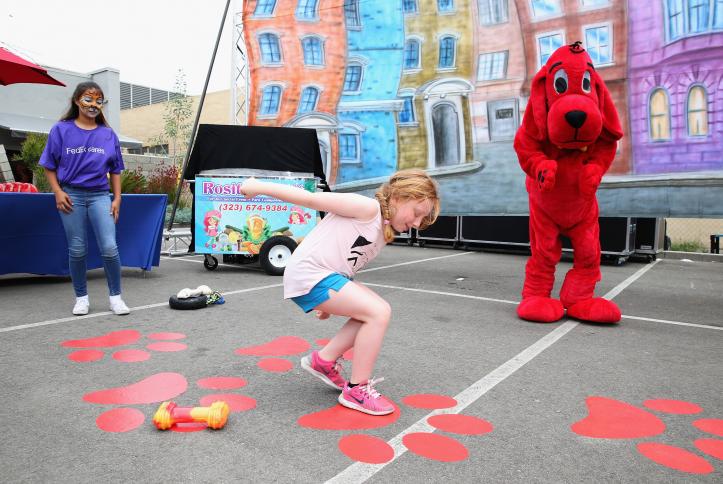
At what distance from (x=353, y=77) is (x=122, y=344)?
4916 millimetres

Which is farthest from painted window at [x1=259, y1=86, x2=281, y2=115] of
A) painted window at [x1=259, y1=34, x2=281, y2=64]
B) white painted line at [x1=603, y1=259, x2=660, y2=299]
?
white painted line at [x1=603, y1=259, x2=660, y2=299]

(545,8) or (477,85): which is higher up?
(545,8)

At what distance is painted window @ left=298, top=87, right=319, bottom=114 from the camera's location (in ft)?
25.1

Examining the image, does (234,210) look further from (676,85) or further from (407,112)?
(676,85)

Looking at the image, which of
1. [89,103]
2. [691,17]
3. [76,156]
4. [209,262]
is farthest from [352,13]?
[76,156]

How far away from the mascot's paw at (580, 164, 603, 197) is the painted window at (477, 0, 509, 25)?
2.50m

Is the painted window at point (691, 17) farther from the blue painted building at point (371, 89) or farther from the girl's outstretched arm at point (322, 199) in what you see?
the girl's outstretched arm at point (322, 199)

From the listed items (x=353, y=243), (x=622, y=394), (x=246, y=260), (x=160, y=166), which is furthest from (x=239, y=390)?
(x=160, y=166)

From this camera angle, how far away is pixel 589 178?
4188mm

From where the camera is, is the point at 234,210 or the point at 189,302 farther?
the point at 234,210

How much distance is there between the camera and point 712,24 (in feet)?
15.1

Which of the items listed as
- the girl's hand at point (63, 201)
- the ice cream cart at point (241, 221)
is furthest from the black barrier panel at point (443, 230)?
the girl's hand at point (63, 201)

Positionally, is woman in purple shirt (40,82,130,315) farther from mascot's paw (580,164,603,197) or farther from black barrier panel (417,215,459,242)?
black barrier panel (417,215,459,242)

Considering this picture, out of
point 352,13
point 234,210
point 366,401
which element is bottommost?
point 366,401
